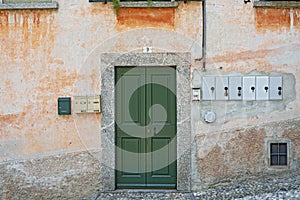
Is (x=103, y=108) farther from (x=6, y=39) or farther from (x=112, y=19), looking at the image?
(x=6, y=39)

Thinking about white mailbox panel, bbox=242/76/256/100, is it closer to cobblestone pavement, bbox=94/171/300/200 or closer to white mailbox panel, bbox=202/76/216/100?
white mailbox panel, bbox=202/76/216/100

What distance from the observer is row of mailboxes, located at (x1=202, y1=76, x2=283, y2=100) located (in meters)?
8.00

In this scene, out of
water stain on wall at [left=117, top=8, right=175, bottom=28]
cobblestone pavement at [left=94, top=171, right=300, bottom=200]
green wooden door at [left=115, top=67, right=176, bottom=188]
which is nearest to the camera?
cobblestone pavement at [left=94, top=171, right=300, bottom=200]

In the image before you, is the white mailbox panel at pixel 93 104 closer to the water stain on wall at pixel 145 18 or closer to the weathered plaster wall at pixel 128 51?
the weathered plaster wall at pixel 128 51

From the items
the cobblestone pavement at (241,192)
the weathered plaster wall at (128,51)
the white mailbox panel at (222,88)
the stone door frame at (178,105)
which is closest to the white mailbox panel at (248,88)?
the weathered plaster wall at (128,51)

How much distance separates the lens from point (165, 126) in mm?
8219

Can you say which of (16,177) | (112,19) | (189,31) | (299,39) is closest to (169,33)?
(189,31)

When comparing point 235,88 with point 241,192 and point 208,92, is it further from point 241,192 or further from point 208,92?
point 241,192

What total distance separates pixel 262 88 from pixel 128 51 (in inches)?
91.8

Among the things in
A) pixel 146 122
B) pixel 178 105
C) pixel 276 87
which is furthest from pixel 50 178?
pixel 276 87

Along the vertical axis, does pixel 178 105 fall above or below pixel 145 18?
below

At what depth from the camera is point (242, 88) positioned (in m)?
8.02

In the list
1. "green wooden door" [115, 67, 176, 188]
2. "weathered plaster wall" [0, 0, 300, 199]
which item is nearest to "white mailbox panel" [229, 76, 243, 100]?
"weathered plaster wall" [0, 0, 300, 199]

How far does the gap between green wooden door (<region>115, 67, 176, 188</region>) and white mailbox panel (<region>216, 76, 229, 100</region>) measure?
748 mm
